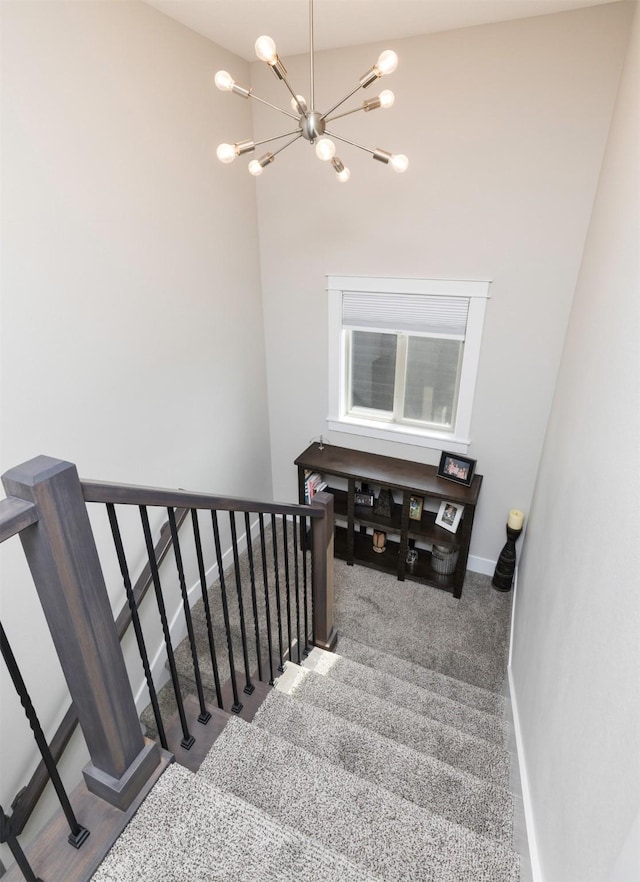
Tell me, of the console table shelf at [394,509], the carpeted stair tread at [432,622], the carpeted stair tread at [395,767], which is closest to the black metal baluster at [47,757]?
the carpeted stair tread at [395,767]

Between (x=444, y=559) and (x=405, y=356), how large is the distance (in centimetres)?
157

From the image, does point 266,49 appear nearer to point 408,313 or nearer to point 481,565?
point 408,313

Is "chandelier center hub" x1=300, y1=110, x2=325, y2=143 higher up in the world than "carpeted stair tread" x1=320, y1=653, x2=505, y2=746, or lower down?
higher up

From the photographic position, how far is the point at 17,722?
2.05 metres

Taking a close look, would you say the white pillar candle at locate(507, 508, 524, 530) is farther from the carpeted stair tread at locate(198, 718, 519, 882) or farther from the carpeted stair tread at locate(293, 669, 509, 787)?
the carpeted stair tread at locate(198, 718, 519, 882)

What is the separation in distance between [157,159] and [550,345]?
2474 mm

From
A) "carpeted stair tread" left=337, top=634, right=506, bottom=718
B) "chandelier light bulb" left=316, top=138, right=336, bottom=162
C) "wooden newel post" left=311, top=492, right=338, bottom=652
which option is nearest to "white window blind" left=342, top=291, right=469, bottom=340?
"wooden newel post" left=311, top=492, right=338, bottom=652

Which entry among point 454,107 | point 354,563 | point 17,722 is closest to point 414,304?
point 454,107

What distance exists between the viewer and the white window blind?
305 cm

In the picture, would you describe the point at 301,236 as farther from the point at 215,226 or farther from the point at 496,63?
the point at 496,63

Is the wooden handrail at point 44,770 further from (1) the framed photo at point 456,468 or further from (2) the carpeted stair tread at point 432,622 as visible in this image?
(1) the framed photo at point 456,468

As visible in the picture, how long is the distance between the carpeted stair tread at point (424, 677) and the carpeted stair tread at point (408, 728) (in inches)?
21.5

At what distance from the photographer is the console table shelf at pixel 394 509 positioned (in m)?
3.26

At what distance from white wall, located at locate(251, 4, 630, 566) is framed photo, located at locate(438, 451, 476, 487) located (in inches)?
5.2
